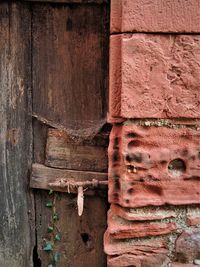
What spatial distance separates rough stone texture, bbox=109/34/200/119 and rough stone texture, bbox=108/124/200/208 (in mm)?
75

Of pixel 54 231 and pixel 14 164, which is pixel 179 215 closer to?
pixel 54 231

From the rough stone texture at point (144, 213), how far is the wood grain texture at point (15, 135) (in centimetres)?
51

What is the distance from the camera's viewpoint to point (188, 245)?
1.75 m

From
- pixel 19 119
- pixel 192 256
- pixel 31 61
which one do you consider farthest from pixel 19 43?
pixel 192 256

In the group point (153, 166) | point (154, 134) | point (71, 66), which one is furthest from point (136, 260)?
point (71, 66)

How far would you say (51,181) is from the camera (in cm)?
201

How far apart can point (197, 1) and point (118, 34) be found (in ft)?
0.97

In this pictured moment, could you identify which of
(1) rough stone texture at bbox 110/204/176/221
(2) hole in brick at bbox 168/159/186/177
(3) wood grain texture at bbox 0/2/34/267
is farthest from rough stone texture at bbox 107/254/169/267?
(3) wood grain texture at bbox 0/2/34/267

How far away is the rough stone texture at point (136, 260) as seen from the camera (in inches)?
68.6

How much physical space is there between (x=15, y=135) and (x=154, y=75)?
70cm

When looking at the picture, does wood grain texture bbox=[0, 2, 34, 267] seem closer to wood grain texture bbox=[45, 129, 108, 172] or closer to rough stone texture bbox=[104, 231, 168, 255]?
wood grain texture bbox=[45, 129, 108, 172]

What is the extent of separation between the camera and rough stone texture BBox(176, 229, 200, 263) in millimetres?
1748

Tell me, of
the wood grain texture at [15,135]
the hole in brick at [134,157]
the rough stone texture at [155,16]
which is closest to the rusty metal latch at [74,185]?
the wood grain texture at [15,135]

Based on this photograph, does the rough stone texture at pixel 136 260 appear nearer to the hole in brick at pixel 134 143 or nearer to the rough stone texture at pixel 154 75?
the hole in brick at pixel 134 143
